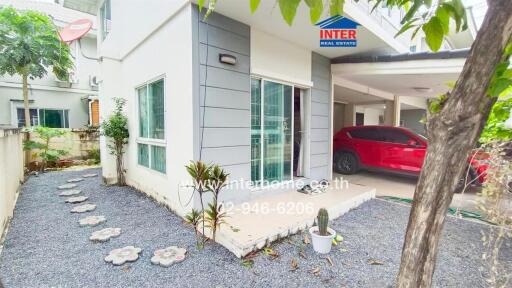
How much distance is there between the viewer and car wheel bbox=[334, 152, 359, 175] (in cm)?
723

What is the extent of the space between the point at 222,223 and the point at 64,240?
6.87ft

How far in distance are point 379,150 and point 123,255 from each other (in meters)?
6.51

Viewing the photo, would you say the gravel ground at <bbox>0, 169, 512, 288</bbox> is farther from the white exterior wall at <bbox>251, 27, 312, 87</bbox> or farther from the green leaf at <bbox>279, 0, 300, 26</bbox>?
the white exterior wall at <bbox>251, 27, 312, 87</bbox>

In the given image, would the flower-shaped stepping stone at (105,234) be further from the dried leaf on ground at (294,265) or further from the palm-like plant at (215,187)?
the dried leaf on ground at (294,265)

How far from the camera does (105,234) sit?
10.6 feet

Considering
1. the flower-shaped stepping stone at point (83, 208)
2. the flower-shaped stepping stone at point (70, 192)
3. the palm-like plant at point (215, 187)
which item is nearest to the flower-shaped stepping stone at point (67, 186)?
the flower-shaped stepping stone at point (70, 192)

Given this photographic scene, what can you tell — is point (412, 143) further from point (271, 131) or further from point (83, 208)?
point (83, 208)

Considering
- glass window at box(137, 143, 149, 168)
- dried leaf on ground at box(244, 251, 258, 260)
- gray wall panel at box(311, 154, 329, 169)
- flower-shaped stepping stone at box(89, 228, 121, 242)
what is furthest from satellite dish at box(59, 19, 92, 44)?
dried leaf on ground at box(244, 251, 258, 260)

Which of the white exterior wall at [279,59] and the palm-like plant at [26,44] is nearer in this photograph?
the white exterior wall at [279,59]

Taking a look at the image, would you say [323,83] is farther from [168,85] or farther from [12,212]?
[12,212]

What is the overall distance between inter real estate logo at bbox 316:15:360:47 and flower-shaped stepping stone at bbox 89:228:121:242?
4.50m

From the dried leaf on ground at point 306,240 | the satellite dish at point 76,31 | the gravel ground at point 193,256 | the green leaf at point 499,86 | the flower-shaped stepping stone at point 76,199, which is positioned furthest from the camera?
the satellite dish at point 76,31

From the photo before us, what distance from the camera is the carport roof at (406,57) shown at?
4.71 metres

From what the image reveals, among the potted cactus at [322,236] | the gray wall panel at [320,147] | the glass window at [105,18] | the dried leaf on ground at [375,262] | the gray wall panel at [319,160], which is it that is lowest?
the dried leaf on ground at [375,262]
